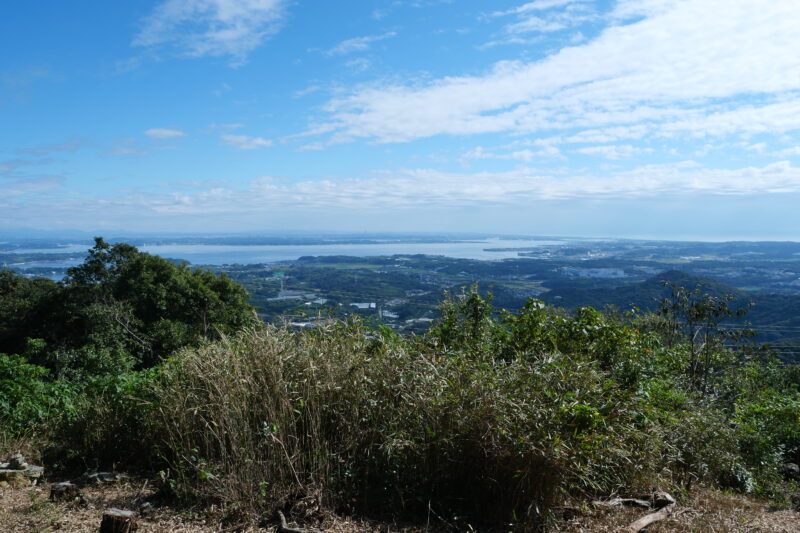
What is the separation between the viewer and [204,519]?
11.1 feet

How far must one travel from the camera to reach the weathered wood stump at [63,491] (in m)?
3.67

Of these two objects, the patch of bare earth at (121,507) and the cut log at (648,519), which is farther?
the cut log at (648,519)

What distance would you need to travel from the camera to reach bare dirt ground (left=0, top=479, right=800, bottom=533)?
329cm

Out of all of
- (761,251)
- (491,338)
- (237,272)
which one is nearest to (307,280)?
(237,272)

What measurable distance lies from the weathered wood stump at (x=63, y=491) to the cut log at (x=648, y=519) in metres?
4.12

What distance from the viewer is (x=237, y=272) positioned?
49875 millimetres

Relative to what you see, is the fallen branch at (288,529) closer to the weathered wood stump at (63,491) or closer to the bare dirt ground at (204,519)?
the bare dirt ground at (204,519)

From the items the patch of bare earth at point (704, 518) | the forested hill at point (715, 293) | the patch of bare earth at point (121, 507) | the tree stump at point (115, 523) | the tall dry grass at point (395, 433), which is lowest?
the forested hill at point (715, 293)

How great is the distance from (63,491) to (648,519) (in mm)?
4429

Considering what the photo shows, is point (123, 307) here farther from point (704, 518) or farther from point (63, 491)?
point (704, 518)

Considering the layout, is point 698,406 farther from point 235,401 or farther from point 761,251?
point 761,251

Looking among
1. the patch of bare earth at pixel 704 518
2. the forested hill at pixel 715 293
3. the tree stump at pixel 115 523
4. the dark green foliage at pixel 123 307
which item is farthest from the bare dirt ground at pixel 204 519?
the forested hill at pixel 715 293

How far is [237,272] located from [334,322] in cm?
4825

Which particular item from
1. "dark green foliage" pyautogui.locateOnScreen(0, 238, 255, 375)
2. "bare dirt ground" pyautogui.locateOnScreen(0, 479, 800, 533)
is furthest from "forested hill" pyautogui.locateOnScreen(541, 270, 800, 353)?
"bare dirt ground" pyautogui.locateOnScreen(0, 479, 800, 533)
